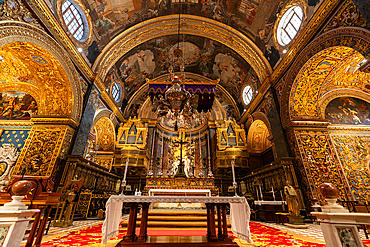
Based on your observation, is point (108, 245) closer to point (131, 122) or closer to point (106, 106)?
point (106, 106)

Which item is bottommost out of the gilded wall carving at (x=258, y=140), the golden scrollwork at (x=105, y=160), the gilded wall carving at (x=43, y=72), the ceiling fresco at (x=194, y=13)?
the golden scrollwork at (x=105, y=160)

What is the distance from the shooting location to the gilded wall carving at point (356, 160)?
758 cm

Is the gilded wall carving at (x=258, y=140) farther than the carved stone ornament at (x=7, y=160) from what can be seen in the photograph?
Yes

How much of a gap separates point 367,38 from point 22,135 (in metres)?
14.9

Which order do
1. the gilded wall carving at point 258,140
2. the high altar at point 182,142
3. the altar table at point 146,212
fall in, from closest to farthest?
the altar table at point 146,212 → the high altar at point 182,142 → the gilded wall carving at point 258,140

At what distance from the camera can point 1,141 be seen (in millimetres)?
9227

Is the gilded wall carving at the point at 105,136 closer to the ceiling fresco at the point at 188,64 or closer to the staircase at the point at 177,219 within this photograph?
the ceiling fresco at the point at 188,64

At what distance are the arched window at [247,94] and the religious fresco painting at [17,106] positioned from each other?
1395 cm

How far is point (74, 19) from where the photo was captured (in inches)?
345

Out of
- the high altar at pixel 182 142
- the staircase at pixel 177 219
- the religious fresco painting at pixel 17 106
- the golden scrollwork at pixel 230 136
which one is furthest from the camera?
the golden scrollwork at pixel 230 136

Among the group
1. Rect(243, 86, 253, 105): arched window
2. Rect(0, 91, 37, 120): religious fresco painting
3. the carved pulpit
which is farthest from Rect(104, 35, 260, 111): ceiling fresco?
the carved pulpit

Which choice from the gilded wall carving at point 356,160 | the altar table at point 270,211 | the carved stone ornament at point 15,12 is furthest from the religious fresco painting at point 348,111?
the carved stone ornament at point 15,12

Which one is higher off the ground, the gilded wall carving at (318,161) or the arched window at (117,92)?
the arched window at (117,92)

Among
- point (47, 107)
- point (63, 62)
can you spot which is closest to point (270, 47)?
point (63, 62)
